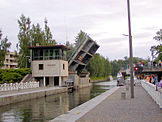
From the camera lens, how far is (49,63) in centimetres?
4066

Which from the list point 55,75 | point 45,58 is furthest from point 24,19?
point 55,75

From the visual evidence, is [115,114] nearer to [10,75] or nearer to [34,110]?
[34,110]

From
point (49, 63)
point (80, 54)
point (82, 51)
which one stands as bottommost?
point (49, 63)

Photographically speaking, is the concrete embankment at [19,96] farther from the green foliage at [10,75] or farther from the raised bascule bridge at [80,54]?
the raised bascule bridge at [80,54]

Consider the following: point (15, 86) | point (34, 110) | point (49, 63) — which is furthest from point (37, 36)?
point (34, 110)

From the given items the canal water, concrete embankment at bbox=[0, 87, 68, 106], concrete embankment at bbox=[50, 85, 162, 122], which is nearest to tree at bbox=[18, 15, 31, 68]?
concrete embankment at bbox=[0, 87, 68, 106]

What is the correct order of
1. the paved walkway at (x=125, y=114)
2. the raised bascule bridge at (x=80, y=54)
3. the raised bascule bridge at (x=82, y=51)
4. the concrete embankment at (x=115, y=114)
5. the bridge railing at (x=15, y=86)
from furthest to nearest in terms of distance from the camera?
the raised bascule bridge at (x=80, y=54)
the raised bascule bridge at (x=82, y=51)
the bridge railing at (x=15, y=86)
the concrete embankment at (x=115, y=114)
the paved walkway at (x=125, y=114)

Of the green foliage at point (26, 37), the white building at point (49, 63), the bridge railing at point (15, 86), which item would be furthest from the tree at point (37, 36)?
the bridge railing at point (15, 86)

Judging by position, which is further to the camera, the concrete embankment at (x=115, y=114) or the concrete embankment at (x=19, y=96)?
the concrete embankment at (x=19, y=96)

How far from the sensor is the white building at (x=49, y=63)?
1592 inches

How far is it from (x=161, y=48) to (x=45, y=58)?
23.5 metres

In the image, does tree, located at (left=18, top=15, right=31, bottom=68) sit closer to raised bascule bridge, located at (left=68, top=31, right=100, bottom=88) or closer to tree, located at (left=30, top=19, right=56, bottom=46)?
tree, located at (left=30, top=19, right=56, bottom=46)

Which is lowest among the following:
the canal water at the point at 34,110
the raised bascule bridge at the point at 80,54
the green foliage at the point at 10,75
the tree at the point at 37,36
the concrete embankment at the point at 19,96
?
the canal water at the point at 34,110

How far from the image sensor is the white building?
40.4 meters
